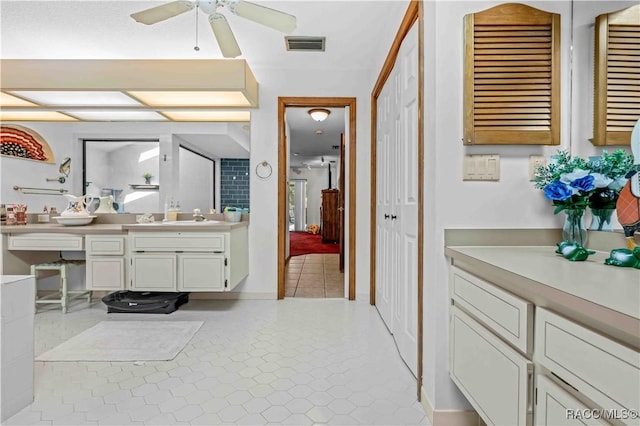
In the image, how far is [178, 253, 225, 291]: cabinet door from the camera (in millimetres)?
2873

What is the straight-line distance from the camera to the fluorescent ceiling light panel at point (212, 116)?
3441mm

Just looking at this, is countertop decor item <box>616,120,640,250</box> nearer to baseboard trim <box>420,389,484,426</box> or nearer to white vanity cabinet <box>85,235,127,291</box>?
baseboard trim <box>420,389,484,426</box>

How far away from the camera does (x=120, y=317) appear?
114 inches

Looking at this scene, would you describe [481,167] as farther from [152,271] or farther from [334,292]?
[152,271]

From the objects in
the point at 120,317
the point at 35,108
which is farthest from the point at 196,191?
the point at 35,108

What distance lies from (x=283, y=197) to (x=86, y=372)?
7.06 feet

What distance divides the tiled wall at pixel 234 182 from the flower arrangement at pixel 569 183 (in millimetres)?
2800

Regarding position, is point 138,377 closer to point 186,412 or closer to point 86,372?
point 86,372

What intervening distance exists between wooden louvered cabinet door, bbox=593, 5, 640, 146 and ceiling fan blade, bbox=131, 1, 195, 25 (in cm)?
202

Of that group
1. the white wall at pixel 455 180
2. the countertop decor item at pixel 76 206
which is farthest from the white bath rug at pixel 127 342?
the white wall at pixel 455 180

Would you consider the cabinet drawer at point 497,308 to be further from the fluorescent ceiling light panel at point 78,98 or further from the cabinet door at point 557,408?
the fluorescent ceiling light panel at point 78,98

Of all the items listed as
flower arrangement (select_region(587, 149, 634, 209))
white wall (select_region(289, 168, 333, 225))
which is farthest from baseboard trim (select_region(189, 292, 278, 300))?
white wall (select_region(289, 168, 333, 225))

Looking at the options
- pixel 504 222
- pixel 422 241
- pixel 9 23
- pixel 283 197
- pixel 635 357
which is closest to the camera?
pixel 635 357

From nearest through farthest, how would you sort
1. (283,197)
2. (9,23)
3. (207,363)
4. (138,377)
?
1. (138,377)
2. (207,363)
3. (9,23)
4. (283,197)
